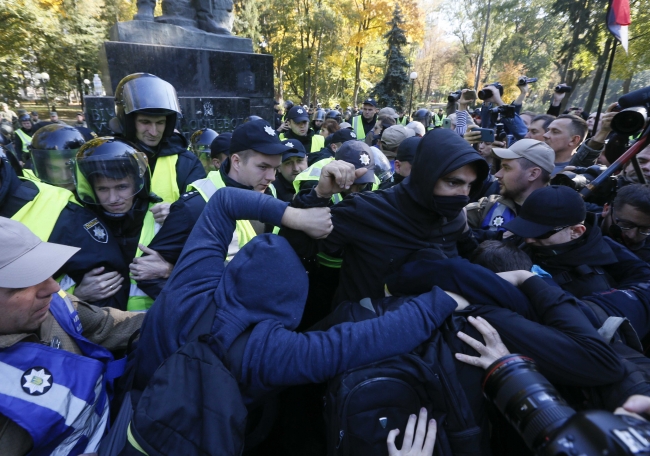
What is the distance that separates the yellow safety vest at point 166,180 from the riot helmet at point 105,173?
0.62m

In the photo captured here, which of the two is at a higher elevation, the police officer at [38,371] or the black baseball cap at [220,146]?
the black baseball cap at [220,146]

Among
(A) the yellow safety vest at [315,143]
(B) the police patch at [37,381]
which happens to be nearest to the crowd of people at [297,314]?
(B) the police patch at [37,381]

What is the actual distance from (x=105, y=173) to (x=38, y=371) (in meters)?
1.32

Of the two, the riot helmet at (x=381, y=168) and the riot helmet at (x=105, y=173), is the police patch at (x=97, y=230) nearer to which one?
the riot helmet at (x=105, y=173)

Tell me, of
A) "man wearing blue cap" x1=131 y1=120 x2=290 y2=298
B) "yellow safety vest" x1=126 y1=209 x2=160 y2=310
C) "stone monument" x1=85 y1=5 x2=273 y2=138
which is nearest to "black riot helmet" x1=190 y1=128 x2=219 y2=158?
"stone monument" x1=85 y1=5 x2=273 y2=138

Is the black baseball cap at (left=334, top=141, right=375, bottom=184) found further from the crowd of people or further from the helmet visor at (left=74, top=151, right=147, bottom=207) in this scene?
the helmet visor at (left=74, top=151, right=147, bottom=207)

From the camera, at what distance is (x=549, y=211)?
1993mm

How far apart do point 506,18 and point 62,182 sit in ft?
142

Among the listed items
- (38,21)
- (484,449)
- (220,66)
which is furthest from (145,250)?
(38,21)

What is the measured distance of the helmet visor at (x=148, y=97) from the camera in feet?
10.1

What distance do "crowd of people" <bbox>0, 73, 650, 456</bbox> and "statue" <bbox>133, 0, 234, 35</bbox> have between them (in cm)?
611

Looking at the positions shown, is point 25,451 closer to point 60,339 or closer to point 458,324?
point 60,339

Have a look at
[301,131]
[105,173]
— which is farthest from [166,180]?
[301,131]

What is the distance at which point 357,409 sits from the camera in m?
1.27
